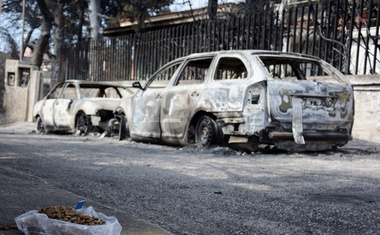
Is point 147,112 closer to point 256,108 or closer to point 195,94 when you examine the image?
point 195,94

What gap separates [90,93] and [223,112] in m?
11.9

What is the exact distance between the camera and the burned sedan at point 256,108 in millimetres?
8156

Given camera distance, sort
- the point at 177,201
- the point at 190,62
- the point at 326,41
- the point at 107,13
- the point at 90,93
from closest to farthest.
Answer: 1. the point at 177,201
2. the point at 190,62
3. the point at 326,41
4. the point at 90,93
5. the point at 107,13

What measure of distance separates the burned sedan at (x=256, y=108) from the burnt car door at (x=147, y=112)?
0.27 ft

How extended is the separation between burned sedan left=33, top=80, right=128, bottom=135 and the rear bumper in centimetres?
549

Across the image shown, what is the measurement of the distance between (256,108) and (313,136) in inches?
39.4

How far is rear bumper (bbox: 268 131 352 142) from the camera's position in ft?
26.6

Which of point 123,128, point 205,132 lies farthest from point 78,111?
point 205,132

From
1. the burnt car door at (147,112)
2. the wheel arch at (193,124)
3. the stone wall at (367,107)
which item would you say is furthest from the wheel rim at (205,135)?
the stone wall at (367,107)

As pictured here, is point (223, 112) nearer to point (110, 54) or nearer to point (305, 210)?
point (305, 210)

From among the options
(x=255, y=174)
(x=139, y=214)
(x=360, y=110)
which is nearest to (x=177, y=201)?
(x=139, y=214)

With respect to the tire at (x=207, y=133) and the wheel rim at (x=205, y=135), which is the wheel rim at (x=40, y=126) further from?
the wheel rim at (x=205, y=135)

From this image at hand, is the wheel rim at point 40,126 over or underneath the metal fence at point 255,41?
underneath

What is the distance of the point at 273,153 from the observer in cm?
882
